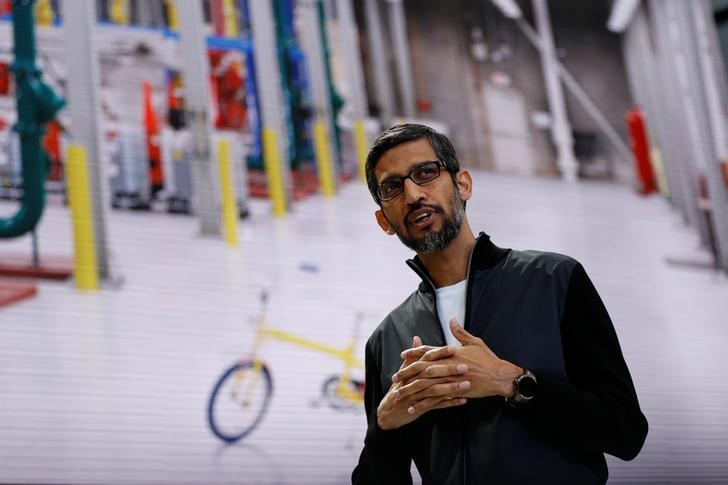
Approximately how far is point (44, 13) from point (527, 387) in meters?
2.52

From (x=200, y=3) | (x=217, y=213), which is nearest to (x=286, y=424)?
(x=217, y=213)

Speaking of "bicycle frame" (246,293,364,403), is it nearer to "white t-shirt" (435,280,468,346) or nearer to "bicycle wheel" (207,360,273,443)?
"bicycle wheel" (207,360,273,443)

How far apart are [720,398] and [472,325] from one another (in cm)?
285

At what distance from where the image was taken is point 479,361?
0.90 metres

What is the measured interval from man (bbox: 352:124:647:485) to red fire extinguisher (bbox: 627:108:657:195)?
2.94 metres

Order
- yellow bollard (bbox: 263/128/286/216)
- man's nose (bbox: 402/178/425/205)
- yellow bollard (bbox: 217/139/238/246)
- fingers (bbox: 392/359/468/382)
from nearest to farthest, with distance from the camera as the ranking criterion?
fingers (bbox: 392/359/468/382) < man's nose (bbox: 402/178/425/205) < yellow bollard (bbox: 217/139/238/246) < yellow bollard (bbox: 263/128/286/216)

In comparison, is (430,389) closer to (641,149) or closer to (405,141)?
(405,141)

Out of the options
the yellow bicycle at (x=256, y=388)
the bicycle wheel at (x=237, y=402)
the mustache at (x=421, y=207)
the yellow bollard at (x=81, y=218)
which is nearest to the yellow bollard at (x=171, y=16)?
the yellow bollard at (x=81, y=218)

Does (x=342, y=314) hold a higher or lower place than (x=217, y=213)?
lower

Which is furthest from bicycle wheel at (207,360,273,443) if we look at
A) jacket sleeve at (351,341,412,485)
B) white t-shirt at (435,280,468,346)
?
white t-shirt at (435,280,468,346)

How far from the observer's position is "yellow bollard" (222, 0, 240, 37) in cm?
307

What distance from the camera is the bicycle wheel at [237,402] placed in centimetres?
259

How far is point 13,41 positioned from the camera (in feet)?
8.65

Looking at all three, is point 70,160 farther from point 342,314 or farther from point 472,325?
point 472,325
